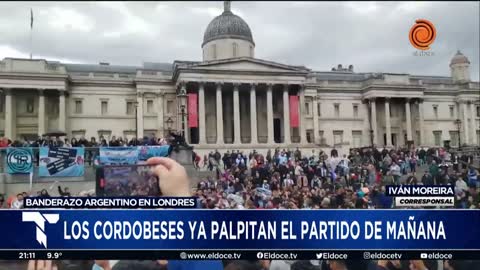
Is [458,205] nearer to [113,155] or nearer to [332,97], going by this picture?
[113,155]

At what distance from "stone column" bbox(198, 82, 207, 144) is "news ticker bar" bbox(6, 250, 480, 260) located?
35.2 m

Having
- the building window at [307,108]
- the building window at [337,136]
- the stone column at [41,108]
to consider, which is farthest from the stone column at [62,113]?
the building window at [337,136]

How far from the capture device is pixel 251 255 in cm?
725

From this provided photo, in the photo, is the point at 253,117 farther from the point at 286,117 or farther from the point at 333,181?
the point at 333,181

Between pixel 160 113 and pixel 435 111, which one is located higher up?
pixel 160 113

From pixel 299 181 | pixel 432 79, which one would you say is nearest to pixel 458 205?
pixel 299 181

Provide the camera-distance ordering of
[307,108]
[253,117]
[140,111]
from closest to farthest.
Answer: [140,111]
[253,117]
[307,108]

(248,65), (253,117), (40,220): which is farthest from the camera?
(253,117)

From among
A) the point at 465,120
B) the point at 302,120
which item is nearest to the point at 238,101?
the point at 302,120

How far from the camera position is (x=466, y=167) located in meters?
15.5

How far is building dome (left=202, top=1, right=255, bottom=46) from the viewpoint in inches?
2004

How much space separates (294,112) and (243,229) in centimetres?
3908

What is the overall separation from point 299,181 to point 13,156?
10.7m

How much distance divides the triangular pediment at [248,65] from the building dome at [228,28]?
22.6 ft
